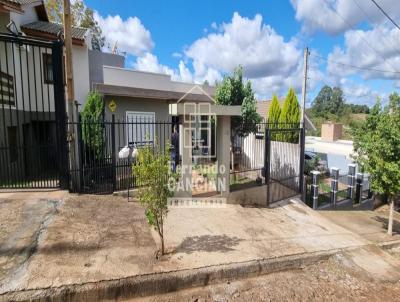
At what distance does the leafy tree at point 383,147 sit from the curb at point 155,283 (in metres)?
4.79

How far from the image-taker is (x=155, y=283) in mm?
3801

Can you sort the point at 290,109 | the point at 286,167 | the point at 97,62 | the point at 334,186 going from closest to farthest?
the point at 286,167 → the point at 334,186 → the point at 290,109 → the point at 97,62

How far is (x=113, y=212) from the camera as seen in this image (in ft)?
20.2

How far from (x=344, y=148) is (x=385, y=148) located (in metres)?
14.3

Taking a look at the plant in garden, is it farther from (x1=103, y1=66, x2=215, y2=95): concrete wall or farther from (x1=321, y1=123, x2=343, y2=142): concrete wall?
(x1=321, y1=123, x2=343, y2=142): concrete wall

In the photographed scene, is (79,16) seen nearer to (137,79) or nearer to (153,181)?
(137,79)

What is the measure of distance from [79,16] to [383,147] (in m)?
26.0

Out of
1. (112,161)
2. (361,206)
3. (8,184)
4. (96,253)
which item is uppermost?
(112,161)

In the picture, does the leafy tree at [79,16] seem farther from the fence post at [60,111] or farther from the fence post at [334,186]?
the fence post at [334,186]

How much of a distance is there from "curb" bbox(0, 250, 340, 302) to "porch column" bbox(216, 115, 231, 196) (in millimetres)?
3223

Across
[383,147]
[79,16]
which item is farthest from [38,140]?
[79,16]

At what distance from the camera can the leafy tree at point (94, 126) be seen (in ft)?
25.0

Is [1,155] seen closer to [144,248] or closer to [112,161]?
[112,161]

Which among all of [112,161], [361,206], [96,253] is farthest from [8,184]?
[361,206]
